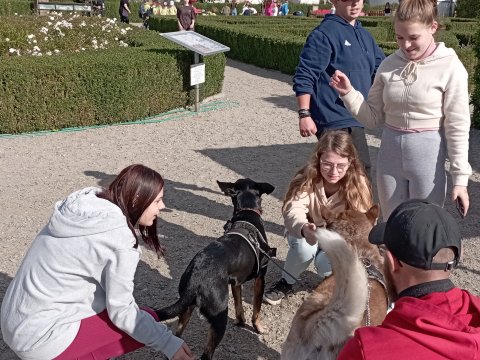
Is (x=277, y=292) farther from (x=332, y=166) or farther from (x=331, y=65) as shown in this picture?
(x=331, y=65)

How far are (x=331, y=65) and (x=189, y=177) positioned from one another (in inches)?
127

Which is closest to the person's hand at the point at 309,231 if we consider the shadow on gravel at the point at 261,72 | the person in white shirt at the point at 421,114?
the person in white shirt at the point at 421,114

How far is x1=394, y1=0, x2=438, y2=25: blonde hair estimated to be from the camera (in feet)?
9.39

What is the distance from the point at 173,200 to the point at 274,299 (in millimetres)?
2387

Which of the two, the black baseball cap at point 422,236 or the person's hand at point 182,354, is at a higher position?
the black baseball cap at point 422,236

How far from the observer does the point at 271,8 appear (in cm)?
2958

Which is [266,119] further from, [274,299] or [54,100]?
[274,299]

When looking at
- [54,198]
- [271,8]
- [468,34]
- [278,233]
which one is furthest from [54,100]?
[271,8]

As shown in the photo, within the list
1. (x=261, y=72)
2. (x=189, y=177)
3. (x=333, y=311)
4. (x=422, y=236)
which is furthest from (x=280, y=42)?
(x=422, y=236)

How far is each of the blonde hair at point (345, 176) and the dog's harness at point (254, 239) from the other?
27 cm

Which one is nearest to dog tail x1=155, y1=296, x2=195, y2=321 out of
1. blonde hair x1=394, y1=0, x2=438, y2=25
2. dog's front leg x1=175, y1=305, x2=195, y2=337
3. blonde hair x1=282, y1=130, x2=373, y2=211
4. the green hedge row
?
dog's front leg x1=175, y1=305, x2=195, y2=337

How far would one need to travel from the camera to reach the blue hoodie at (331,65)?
12.6 ft

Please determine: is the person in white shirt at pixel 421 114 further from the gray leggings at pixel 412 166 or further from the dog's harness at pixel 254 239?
the dog's harness at pixel 254 239

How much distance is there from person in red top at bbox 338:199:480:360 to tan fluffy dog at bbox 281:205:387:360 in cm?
18
